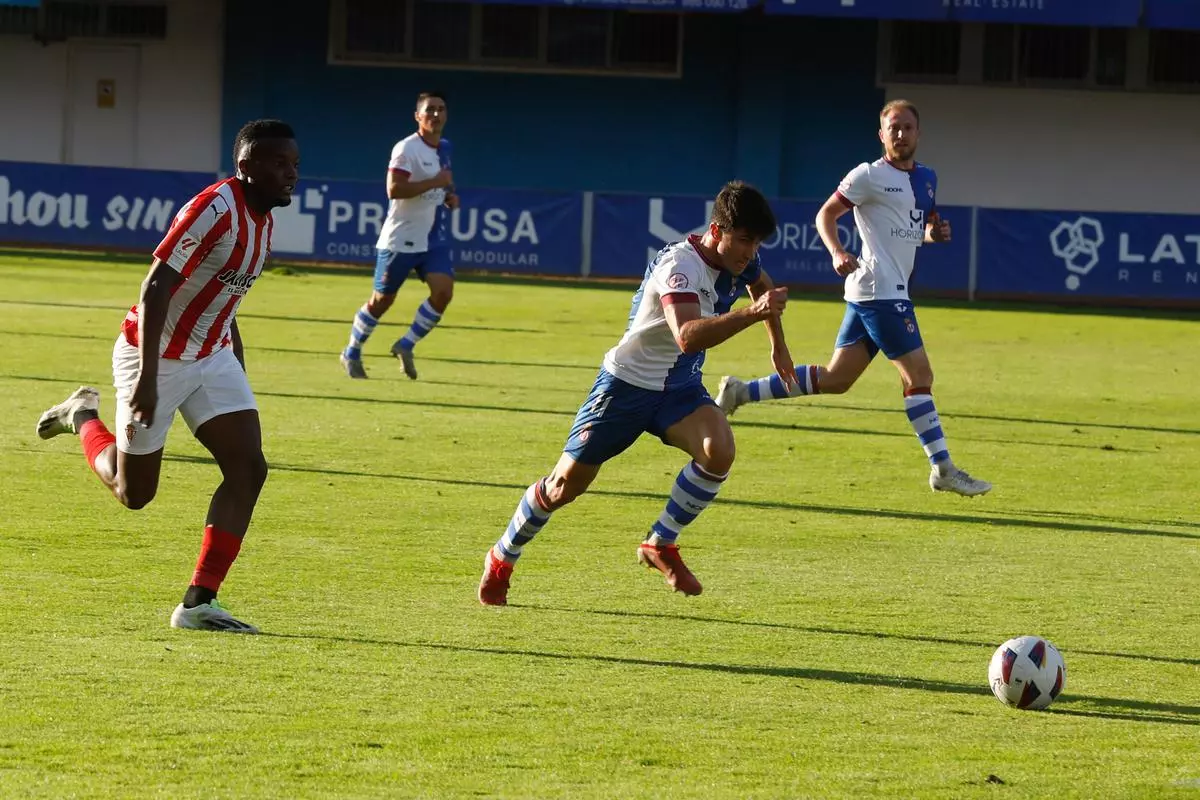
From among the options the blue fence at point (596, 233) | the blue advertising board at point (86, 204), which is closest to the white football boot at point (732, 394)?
the blue fence at point (596, 233)

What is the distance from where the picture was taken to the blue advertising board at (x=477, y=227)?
26.8 metres

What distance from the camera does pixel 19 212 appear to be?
2716 cm

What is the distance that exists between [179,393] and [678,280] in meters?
1.93

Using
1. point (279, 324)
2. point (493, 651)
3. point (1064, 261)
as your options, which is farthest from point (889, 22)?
point (493, 651)

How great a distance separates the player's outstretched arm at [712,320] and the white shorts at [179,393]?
1.62 meters

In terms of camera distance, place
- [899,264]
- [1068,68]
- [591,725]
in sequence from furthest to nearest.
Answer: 1. [1068,68]
2. [899,264]
3. [591,725]

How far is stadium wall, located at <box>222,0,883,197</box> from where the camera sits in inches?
1254

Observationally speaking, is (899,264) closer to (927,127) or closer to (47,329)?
(47,329)

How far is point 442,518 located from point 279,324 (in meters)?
10.6

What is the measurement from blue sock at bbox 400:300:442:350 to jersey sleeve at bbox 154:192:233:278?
870 centimetres

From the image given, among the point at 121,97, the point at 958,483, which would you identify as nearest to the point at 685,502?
the point at 958,483

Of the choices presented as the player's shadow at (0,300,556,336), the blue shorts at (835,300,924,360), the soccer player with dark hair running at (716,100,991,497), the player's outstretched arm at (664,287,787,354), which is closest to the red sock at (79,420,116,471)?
the player's outstretched arm at (664,287,787,354)

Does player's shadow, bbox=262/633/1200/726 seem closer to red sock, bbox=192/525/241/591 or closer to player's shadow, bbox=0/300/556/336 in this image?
red sock, bbox=192/525/241/591

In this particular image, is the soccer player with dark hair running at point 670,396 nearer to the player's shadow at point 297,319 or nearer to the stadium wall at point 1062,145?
the player's shadow at point 297,319
